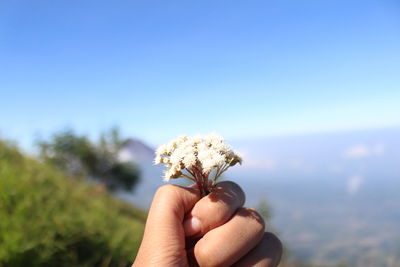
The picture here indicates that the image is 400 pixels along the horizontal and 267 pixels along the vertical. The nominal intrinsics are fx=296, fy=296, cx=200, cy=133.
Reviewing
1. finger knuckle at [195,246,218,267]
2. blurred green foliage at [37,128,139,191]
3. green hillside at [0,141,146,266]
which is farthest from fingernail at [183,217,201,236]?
blurred green foliage at [37,128,139,191]

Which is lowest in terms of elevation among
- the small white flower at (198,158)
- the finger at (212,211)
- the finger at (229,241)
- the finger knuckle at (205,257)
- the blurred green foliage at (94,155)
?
the finger knuckle at (205,257)

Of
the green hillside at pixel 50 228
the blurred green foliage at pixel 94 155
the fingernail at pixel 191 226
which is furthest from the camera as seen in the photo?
the blurred green foliage at pixel 94 155

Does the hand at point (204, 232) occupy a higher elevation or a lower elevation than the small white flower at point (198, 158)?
lower

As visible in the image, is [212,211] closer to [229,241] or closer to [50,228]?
[229,241]

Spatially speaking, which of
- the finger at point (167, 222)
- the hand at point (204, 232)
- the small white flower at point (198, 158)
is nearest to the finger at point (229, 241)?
the hand at point (204, 232)

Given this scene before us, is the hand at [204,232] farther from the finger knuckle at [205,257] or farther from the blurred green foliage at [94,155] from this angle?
the blurred green foliage at [94,155]

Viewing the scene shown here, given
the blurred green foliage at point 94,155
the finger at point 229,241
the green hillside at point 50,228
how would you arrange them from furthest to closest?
the blurred green foliage at point 94,155, the green hillside at point 50,228, the finger at point 229,241

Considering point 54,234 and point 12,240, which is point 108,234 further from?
point 12,240

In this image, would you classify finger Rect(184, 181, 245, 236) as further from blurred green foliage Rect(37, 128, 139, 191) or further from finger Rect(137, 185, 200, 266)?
blurred green foliage Rect(37, 128, 139, 191)
